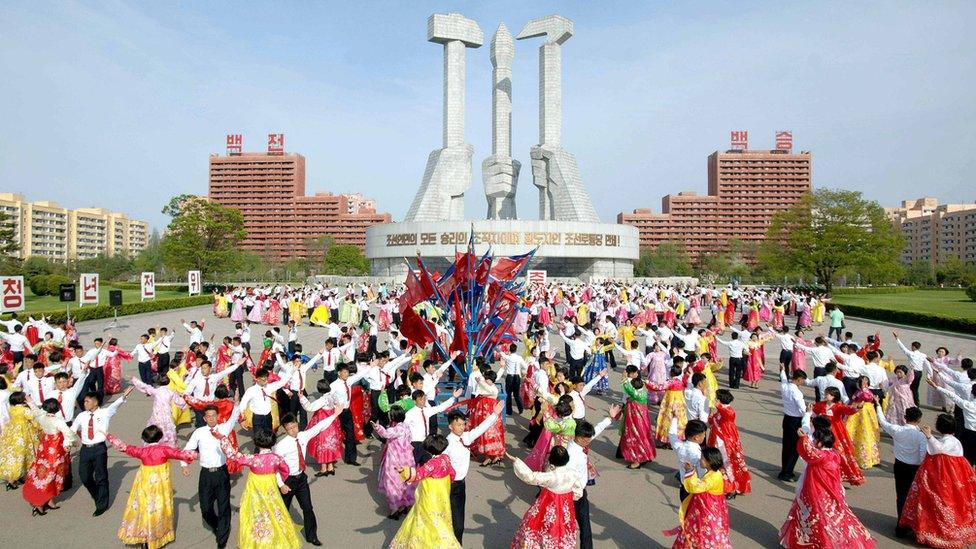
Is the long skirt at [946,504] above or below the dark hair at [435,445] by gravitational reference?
below

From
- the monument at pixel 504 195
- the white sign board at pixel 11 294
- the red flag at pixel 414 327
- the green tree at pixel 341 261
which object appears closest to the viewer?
the red flag at pixel 414 327

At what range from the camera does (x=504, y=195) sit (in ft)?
168

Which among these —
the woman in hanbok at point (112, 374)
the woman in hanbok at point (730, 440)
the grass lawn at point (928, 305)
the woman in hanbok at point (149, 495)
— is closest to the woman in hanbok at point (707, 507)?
the woman in hanbok at point (730, 440)

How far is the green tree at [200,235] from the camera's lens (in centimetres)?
3956

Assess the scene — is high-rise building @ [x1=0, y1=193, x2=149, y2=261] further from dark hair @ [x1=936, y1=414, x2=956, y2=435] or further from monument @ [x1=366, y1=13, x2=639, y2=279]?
dark hair @ [x1=936, y1=414, x2=956, y2=435]

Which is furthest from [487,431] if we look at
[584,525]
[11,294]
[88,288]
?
[88,288]

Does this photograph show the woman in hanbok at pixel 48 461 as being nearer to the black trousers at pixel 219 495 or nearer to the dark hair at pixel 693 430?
the black trousers at pixel 219 495

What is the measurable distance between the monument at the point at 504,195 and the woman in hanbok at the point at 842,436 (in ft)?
129

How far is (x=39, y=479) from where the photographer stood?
581 centimetres

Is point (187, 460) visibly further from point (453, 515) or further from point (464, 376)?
point (464, 376)

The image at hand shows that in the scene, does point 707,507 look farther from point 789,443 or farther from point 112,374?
point 112,374

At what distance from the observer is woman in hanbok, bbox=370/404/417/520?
5.78m

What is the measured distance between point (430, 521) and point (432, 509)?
0.09m

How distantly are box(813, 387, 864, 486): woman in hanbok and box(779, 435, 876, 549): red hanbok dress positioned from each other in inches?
68.2
